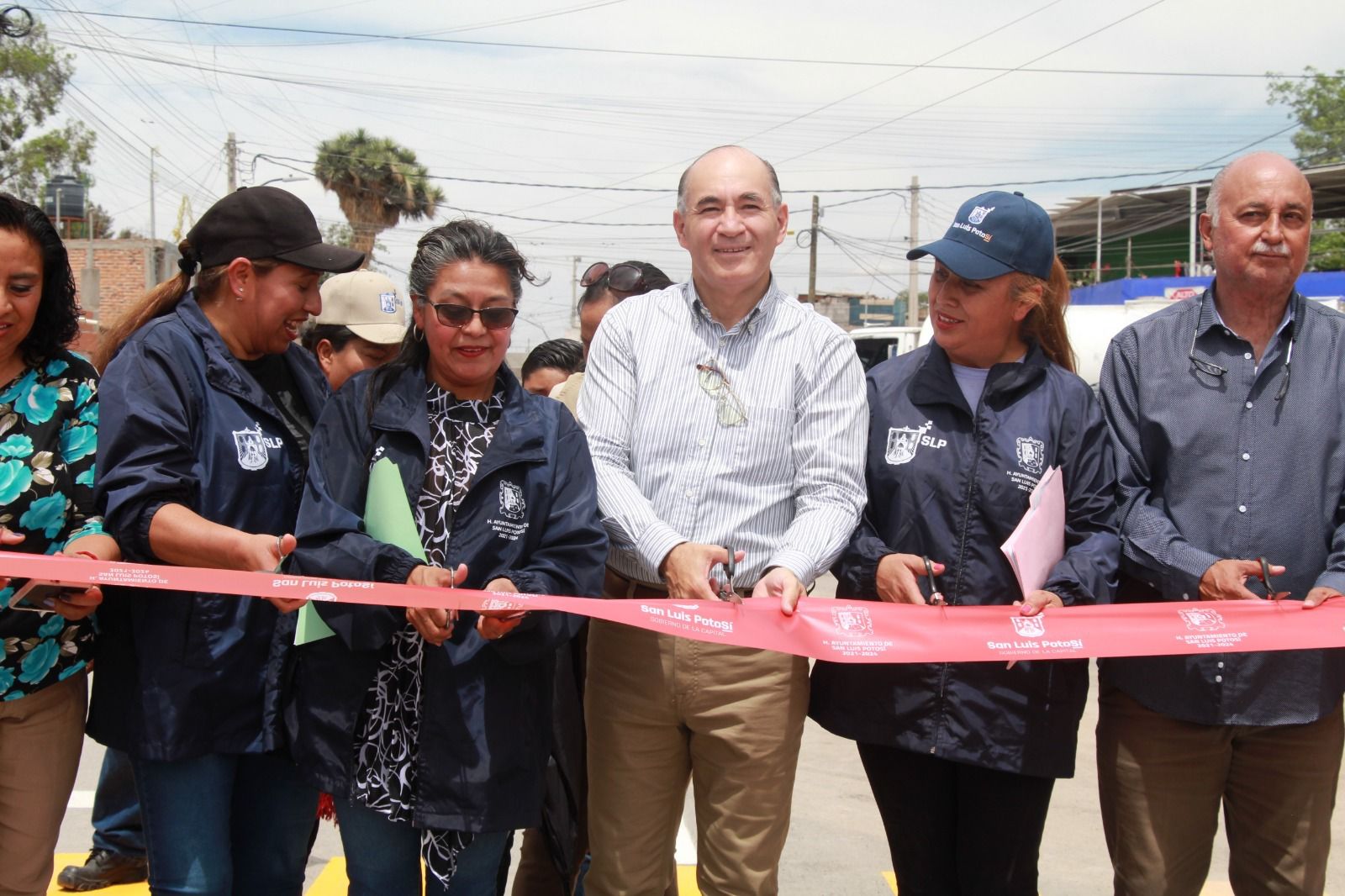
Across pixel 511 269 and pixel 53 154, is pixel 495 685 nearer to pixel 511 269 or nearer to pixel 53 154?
pixel 511 269

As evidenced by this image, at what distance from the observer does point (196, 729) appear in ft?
8.96

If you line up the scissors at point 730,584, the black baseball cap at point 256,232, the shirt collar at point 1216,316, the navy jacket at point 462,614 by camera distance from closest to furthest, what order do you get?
the navy jacket at point 462,614 < the scissors at point 730,584 < the black baseball cap at point 256,232 < the shirt collar at point 1216,316

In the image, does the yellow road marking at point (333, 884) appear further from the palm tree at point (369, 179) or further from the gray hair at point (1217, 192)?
the palm tree at point (369, 179)

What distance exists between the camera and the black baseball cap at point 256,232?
2938 millimetres

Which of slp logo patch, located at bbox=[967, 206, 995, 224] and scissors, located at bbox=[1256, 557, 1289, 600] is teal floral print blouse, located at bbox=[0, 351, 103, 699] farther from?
scissors, located at bbox=[1256, 557, 1289, 600]

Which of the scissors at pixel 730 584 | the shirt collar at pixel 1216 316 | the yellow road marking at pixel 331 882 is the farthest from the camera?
the yellow road marking at pixel 331 882

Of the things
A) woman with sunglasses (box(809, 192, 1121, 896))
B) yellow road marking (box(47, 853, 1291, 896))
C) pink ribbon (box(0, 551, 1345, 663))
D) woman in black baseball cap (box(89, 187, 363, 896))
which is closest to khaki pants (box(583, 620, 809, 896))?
pink ribbon (box(0, 551, 1345, 663))

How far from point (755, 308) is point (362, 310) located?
2.14 metres

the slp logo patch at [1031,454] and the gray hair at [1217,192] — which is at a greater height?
the gray hair at [1217,192]

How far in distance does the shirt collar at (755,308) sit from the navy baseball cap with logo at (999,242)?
41 centimetres

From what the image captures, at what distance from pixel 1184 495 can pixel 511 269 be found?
201 cm

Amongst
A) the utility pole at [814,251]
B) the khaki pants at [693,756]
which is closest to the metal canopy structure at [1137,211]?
the utility pole at [814,251]

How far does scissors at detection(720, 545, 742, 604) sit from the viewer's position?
283 cm

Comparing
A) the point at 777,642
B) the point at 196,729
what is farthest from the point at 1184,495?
the point at 196,729
